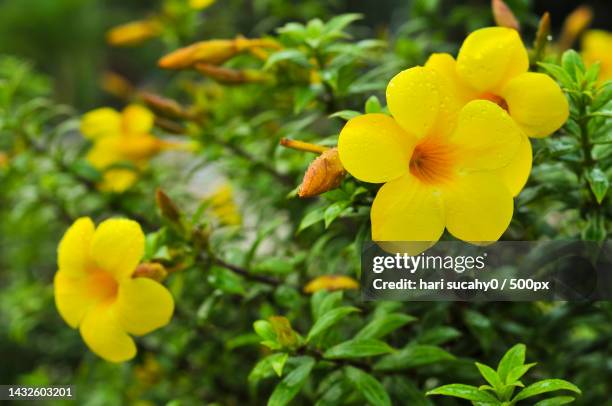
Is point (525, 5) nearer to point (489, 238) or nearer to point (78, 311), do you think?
point (489, 238)

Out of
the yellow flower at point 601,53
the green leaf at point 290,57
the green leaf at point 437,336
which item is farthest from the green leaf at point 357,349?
the yellow flower at point 601,53

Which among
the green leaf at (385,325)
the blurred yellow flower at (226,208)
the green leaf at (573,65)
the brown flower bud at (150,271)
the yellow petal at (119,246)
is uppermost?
the green leaf at (573,65)

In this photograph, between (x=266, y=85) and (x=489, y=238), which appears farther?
(x=266, y=85)

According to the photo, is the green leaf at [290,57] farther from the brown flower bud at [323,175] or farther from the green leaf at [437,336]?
the green leaf at [437,336]

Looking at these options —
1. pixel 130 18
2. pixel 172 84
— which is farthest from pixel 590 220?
pixel 130 18

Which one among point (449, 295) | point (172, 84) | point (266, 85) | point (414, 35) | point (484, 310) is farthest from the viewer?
point (414, 35)

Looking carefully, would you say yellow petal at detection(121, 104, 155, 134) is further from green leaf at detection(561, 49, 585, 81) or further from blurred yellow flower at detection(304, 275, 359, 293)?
green leaf at detection(561, 49, 585, 81)
